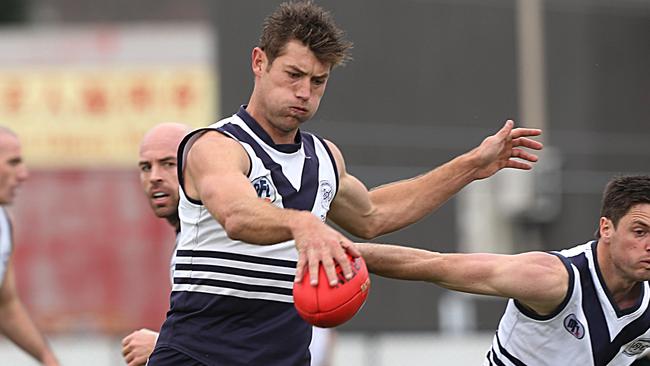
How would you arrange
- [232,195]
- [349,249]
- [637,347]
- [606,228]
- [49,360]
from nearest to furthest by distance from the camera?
[349,249]
[232,195]
[606,228]
[637,347]
[49,360]

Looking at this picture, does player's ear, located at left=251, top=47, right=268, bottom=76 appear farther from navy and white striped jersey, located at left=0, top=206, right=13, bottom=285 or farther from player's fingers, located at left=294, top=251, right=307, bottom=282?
navy and white striped jersey, located at left=0, top=206, right=13, bottom=285

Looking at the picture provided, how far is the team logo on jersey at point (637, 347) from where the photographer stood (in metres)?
6.73

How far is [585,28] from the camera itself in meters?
24.9

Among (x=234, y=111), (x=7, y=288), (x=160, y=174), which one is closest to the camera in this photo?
(x=160, y=174)

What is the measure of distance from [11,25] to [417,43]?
692cm

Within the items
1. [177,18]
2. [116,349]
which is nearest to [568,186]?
[177,18]

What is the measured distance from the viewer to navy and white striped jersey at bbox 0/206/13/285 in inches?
357

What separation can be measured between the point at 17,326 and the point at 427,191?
3.27m

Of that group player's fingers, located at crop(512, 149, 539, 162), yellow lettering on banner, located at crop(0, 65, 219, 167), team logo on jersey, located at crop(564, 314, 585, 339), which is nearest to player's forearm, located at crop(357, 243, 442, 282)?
team logo on jersey, located at crop(564, 314, 585, 339)

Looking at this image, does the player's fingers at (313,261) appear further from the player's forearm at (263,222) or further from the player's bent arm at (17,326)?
the player's bent arm at (17,326)

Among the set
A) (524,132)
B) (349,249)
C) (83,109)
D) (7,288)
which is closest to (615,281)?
(524,132)

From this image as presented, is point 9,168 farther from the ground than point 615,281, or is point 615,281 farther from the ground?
point 9,168

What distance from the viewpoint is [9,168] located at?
9109mm

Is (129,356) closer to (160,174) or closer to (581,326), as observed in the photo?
(160,174)
